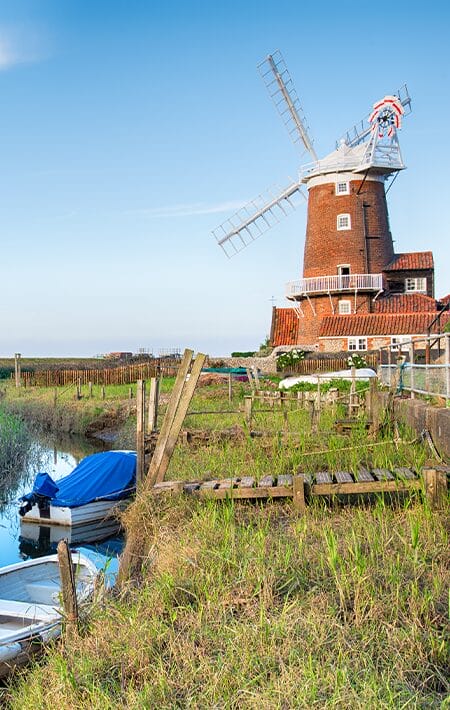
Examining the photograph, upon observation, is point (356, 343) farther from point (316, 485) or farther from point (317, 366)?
point (316, 485)

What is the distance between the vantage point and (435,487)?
7.09 meters

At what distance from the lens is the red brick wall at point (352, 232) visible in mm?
40312

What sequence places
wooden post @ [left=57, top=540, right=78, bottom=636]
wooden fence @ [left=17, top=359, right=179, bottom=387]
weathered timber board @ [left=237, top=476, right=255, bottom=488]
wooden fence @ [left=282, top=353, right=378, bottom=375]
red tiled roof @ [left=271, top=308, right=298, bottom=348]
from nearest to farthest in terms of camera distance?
wooden post @ [left=57, top=540, right=78, bottom=636], weathered timber board @ [left=237, top=476, right=255, bottom=488], wooden fence @ [left=282, top=353, right=378, bottom=375], wooden fence @ [left=17, top=359, right=179, bottom=387], red tiled roof @ [left=271, top=308, right=298, bottom=348]

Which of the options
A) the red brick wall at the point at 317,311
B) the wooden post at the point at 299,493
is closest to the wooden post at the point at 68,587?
the wooden post at the point at 299,493

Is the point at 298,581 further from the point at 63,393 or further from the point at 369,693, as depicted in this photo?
the point at 63,393

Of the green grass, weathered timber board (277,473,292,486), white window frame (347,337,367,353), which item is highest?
white window frame (347,337,367,353)

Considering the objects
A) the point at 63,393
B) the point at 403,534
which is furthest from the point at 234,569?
the point at 63,393

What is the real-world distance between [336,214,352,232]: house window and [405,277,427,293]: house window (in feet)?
18.0

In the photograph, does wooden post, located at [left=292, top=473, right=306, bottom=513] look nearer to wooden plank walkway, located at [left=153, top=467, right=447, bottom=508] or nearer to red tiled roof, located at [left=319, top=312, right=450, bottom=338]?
wooden plank walkway, located at [left=153, top=467, right=447, bottom=508]

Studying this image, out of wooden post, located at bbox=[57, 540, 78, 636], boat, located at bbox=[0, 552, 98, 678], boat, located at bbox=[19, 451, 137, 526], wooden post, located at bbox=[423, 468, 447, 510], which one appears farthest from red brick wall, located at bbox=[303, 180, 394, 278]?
wooden post, located at bbox=[57, 540, 78, 636]

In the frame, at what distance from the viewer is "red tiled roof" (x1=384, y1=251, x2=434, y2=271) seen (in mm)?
41841

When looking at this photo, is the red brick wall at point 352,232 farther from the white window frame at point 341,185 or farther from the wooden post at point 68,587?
the wooden post at point 68,587

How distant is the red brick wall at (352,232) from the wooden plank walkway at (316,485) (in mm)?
33308

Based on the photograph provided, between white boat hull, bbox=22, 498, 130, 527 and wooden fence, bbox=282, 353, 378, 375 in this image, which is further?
wooden fence, bbox=282, 353, 378, 375
